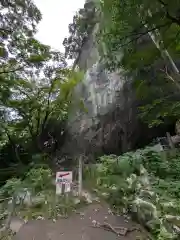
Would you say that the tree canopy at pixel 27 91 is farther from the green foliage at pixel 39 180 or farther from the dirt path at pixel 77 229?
the dirt path at pixel 77 229

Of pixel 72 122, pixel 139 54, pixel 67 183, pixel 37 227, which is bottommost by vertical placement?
pixel 37 227

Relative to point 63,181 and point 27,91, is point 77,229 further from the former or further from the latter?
point 27,91

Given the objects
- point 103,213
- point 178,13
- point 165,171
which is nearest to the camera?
point 178,13

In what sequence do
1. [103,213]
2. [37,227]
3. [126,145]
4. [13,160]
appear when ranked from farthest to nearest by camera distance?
[126,145]
[13,160]
[103,213]
[37,227]

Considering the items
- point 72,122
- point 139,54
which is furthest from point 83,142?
point 139,54

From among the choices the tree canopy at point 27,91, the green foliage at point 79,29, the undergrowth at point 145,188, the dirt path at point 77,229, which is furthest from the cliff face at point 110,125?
the dirt path at point 77,229

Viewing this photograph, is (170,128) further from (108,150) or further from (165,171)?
(165,171)

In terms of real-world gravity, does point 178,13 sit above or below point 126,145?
below

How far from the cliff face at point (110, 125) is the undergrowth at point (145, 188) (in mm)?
2944

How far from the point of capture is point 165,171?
5125 mm

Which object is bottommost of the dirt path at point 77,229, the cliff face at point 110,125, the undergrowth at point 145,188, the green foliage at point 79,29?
the dirt path at point 77,229

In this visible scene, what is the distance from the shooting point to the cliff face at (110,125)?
29.6 ft

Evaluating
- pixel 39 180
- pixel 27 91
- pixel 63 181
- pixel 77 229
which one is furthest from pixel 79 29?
pixel 77 229

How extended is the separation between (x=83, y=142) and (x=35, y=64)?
468 centimetres
